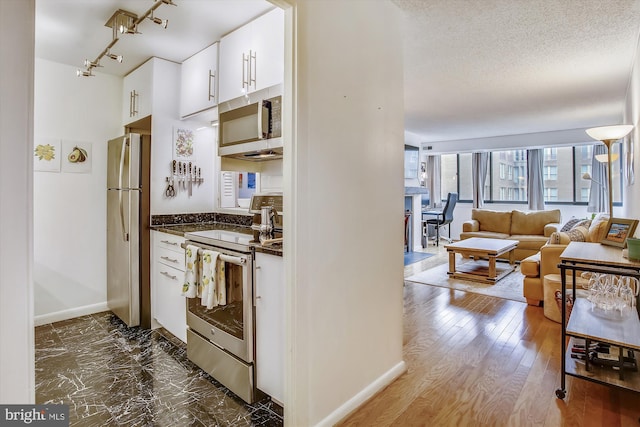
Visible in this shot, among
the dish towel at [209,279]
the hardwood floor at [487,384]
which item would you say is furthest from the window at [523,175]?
the dish towel at [209,279]

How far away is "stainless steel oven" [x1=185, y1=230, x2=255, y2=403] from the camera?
77.2 inches

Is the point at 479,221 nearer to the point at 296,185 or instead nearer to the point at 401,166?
the point at 401,166

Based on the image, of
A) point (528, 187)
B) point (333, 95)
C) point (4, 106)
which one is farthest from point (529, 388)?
point (528, 187)

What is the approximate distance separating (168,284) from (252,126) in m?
1.55

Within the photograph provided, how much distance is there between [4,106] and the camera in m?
0.80

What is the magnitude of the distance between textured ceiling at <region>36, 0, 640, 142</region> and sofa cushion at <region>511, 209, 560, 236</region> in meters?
2.23

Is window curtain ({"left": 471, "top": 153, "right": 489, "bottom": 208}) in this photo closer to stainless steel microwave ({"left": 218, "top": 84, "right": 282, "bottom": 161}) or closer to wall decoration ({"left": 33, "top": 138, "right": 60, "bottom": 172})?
stainless steel microwave ({"left": 218, "top": 84, "right": 282, "bottom": 161})

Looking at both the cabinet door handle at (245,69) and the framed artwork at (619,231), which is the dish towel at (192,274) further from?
the framed artwork at (619,231)

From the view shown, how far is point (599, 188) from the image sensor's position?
6.83 m

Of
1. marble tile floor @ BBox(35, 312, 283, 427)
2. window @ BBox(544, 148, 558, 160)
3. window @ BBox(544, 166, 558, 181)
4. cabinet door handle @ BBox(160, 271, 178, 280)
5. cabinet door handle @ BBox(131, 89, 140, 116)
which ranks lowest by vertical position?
marble tile floor @ BBox(35, 312, 283, 427)

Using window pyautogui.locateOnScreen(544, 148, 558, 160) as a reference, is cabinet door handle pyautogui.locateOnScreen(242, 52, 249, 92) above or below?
below

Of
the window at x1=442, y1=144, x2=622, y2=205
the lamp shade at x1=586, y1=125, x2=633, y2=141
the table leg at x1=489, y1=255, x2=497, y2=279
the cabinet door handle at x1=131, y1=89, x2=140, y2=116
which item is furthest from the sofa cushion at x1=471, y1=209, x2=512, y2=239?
the cabinet door handle at x1=131, y1=89, x2=140, y2=116

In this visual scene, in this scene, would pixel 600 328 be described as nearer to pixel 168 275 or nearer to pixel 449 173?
pixel 168 275

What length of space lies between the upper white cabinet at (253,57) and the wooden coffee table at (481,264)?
370cm
